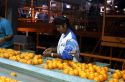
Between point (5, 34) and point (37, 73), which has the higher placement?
point (5, 34)

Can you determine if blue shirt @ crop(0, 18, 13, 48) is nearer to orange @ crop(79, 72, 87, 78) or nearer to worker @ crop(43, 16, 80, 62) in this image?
worker @ crop(43, 16, 80, 62)

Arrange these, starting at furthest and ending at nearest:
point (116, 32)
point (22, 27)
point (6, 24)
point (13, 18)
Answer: point (22, 27) < point (13, 18) < point (116, 32) < point (6, 24)

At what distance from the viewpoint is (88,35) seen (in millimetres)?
9672

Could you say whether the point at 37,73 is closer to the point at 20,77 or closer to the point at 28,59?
the point at 20,77

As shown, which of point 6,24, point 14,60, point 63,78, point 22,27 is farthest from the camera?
point 22,27

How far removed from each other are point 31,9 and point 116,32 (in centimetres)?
617

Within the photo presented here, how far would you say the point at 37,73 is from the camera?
11.2 feet

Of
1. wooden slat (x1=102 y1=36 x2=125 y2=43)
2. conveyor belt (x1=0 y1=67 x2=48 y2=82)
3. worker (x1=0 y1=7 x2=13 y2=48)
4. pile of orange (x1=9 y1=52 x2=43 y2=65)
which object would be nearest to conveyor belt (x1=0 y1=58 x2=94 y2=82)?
conveyor belt (x1=0 y1=67 x2=48 y2=82)

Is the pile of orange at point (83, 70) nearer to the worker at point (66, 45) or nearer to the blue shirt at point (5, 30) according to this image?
the worker at point (66, 45)

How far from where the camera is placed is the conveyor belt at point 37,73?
307 centimetres

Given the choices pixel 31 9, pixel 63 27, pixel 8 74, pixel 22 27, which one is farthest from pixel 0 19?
pixel 31 9

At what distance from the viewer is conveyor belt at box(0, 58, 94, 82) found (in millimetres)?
3070

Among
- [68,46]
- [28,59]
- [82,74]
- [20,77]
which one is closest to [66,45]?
[68,46]

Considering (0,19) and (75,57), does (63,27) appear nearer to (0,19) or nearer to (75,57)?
(75,57)
